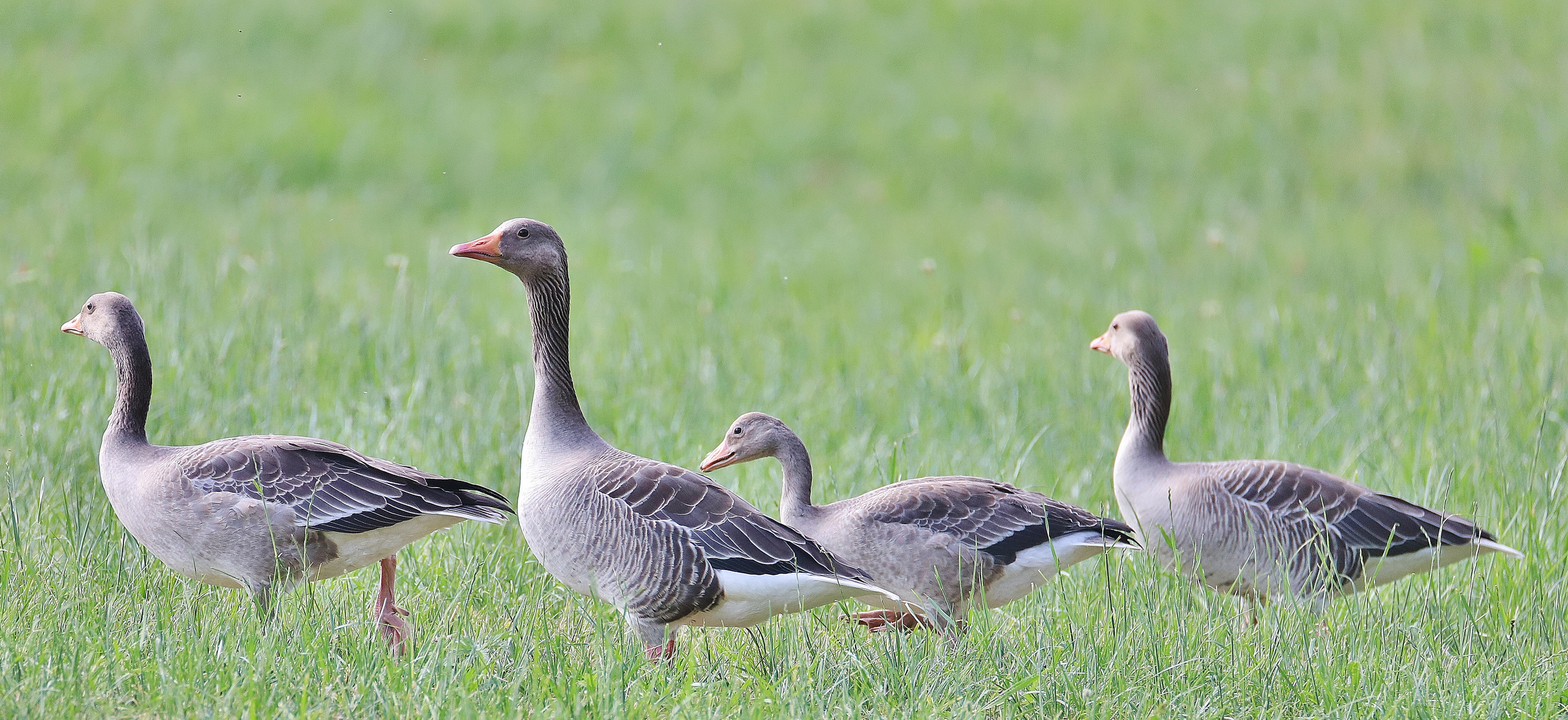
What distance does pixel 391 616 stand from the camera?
17.6ft

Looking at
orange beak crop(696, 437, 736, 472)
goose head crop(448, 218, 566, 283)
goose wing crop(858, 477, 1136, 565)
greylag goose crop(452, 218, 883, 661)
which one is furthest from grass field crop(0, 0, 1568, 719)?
goose head crop(448, 218, 566, 283)

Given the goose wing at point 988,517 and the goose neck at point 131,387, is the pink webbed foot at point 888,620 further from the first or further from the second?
the goose neck at point 131,387

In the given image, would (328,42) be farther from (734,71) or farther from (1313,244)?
(1313,244)

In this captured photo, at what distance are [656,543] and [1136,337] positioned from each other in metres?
2.86

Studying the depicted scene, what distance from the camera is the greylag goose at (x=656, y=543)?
5.18 meters

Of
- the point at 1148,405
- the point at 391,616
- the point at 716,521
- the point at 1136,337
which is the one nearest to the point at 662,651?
the point at 716,521

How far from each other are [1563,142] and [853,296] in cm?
1108

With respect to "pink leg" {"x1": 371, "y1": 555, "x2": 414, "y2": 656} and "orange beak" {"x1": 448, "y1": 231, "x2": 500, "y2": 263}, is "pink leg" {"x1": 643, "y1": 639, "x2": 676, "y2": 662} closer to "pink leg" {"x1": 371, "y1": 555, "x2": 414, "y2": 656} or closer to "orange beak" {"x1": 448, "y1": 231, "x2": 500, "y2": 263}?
"pink leg" {"x1": 371, "y1": 555, "x2": 414, "y2": 656}

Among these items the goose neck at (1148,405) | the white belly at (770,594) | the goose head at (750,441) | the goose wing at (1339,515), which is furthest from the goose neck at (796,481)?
the goose wing at (1339,515)

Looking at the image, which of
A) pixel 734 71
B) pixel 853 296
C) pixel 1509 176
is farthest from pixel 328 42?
pixel 1509 176

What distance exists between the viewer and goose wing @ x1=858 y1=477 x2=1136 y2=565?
559 centimetres

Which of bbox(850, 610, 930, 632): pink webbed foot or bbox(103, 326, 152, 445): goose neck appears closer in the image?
bbox(850, 610, 930, 632): pink webbed foot

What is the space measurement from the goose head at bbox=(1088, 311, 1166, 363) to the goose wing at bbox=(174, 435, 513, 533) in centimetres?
322

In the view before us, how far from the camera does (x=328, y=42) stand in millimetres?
19875
